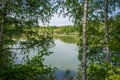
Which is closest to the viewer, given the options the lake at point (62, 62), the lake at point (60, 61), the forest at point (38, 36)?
the forest at point (38, 36)

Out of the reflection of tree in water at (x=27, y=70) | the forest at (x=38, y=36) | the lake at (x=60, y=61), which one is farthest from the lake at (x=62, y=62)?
the reflection of tree in water at (x=27, y=70)

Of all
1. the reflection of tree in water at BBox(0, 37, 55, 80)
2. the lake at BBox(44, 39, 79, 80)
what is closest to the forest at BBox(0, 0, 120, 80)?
the reflection of tree in water at BBox(0, 37, 55, 80)

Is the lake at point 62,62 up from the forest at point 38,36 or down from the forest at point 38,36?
down

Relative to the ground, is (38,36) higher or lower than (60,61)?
higher

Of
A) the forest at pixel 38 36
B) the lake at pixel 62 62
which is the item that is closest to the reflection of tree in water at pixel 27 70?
the forest at pixel 38 36

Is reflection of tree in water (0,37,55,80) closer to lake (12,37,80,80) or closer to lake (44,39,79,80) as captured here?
lake (12,37,80,80)

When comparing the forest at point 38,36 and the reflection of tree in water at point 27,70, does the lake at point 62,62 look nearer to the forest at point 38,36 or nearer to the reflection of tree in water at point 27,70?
the forest at point 38,36

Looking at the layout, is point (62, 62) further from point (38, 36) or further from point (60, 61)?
point (38, 36)

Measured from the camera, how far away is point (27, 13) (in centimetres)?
1139

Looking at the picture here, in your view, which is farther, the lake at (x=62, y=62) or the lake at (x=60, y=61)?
the lake at (x=62, y=62)

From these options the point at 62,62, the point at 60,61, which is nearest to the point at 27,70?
the point at 62,62

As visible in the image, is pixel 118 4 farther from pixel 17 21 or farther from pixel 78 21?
pixel 17 21

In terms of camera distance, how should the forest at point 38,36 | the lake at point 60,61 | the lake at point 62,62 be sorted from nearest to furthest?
the forest at point 38,36 < the lake at point 60,61 < the lake at point 62,62

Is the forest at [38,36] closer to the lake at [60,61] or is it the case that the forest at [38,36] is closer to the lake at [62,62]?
the lake at [60,61]
